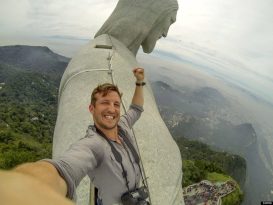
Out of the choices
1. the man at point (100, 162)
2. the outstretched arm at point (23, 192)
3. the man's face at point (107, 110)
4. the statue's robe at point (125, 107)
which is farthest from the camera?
the statue's robe at point (125, 107)

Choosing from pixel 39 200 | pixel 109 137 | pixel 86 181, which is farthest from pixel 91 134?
pixel 39 200

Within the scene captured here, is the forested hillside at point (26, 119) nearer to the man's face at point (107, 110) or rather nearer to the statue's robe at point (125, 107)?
the statue's robe at point (125, 107)

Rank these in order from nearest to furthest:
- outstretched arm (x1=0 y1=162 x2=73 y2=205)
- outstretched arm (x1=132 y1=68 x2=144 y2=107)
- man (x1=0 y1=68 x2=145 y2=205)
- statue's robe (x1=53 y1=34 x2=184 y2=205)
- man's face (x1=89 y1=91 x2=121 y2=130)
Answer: outstretched arm (x1=0 y1=162 x2=73 y2=205)
man (x1=0 y1=68 x2=145 y2=205)
man's face (x1=89 y1=91 x2=121 y2=130)
outstretched arm (x1=132 y1=68 x2=144 y2=107)
statue's robe (x1=53 y1=34 x2=184 y2=205)

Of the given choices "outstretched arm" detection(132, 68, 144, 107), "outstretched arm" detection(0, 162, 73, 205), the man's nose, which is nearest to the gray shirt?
the man's nose

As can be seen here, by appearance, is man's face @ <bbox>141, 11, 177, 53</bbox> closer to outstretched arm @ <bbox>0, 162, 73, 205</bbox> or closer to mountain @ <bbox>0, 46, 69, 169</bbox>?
outstretched arm @ <bbox>0, 162, 73, 205</bbox>

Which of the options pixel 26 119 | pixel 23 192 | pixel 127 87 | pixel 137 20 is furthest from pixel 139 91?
pixel 26 119

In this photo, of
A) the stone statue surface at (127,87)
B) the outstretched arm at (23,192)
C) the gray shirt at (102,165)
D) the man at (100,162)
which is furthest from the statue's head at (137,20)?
the outstretched arm at (23,192)
